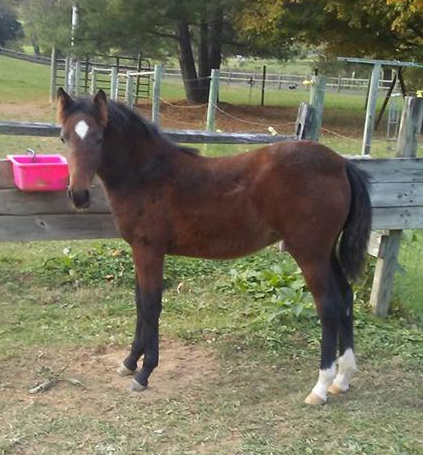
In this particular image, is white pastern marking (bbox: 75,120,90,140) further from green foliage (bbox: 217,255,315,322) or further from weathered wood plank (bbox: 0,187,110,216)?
green foliage (bbox: 217,255,315,322)

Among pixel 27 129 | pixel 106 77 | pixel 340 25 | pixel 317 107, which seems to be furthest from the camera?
pixel 106 77

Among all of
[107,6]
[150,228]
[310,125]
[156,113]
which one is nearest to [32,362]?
[150,228]

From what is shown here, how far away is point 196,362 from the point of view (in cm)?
438

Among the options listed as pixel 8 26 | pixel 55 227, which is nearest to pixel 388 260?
pixel 55 227

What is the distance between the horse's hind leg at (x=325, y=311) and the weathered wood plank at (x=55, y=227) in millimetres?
2153

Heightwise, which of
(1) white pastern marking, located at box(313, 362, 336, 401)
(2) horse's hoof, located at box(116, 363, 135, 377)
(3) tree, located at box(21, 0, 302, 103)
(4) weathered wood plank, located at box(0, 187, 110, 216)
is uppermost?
(3) tree, located at box(21, 0, 302, 103)

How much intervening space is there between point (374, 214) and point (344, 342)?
140 centimetres

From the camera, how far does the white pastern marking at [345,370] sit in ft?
13.2

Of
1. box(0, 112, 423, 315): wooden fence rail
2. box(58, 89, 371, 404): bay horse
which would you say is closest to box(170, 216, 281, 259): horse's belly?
box(58, 89, 371, 404): bay horse

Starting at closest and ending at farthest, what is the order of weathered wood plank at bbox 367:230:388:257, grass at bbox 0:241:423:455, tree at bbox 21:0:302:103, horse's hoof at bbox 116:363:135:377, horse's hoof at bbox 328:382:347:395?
1. grass at bbox 0:241:423:455
2. horse's hoof at bbox 328:382:347:395
3. horse's hoof at bbox 116:363:135:377
4. weathered wood plank at bbox 367:230:388:257
5. tree at bbox 21:0:302:103

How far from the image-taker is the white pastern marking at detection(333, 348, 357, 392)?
4.04 meters

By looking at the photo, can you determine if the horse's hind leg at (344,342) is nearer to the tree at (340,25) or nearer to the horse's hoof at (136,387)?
the horse's hoof at (136,387)

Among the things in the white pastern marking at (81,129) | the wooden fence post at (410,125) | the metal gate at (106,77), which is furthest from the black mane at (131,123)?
the metal gate at (106,77)

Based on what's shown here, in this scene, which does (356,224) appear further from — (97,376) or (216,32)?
(216,32)
